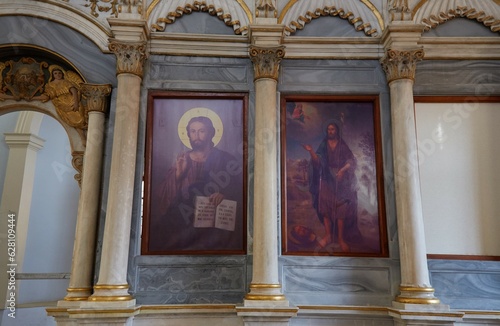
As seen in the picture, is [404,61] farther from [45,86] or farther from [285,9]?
[45,86]

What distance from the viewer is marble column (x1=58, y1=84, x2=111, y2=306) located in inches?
231

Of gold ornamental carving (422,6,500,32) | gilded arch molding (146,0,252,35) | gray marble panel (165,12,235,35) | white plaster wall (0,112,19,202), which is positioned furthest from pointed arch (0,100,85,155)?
gold ornamental carving (422,6,500,32)

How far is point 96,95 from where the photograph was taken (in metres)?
6.31

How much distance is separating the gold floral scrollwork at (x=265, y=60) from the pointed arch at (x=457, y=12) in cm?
221

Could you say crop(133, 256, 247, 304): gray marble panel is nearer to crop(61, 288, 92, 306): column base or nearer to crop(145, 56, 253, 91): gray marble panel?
crop(61, 288, 92, 306): column base

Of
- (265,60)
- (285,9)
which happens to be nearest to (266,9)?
(285,9)

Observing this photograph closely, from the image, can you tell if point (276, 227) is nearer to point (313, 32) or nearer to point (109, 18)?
point (313, 32)

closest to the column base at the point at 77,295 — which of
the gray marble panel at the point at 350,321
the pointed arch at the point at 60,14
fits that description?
the gray marble panel at the point at 350,321

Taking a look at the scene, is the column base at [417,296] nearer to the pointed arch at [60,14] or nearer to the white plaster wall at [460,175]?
the white plaster wall at [460,175]

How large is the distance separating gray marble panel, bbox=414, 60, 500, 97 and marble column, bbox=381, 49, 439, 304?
35 centimetres

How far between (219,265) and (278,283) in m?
0.83

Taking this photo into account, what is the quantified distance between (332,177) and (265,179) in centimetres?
102

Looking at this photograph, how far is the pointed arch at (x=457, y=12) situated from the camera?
662cm


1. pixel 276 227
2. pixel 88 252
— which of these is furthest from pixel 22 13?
pixel 276 227
